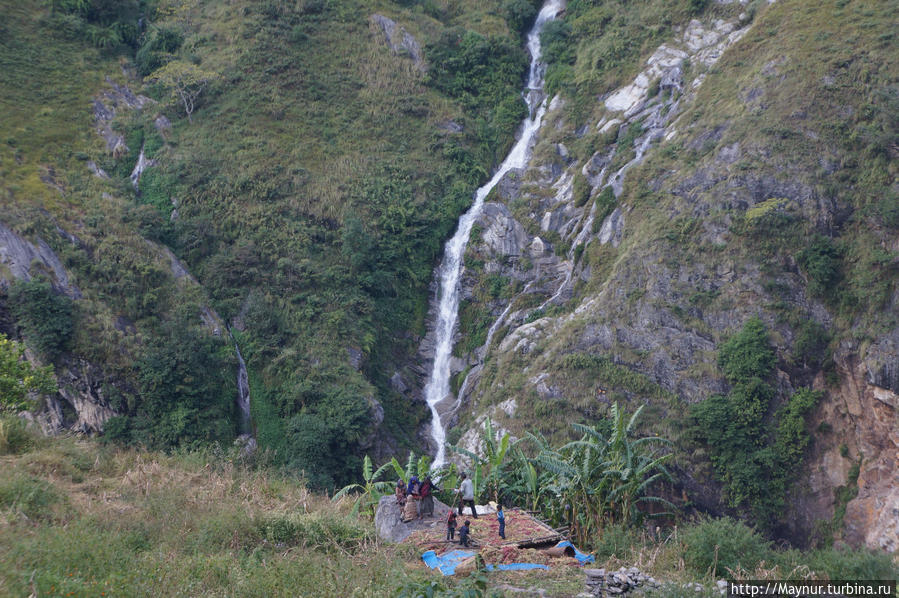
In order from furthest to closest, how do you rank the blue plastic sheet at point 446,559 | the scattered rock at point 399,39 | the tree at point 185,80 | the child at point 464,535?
the scattered rock at point 399,39 < the tree at point 185,80 < the child at point 464,535 < the blue plastic sheet at point 446,559

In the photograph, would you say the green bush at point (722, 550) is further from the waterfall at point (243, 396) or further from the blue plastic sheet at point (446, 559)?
A: the waterfall at point (243, 396)

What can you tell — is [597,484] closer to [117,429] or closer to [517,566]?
[517,566]

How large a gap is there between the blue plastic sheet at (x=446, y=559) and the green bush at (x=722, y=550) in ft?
13.9

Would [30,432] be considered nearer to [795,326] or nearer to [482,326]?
[482,326]

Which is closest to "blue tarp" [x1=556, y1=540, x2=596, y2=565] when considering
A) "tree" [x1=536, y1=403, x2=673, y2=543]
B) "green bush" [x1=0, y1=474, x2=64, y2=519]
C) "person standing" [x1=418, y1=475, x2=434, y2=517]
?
"tree" [x1=536, y1=403, x2=673, y2=543]

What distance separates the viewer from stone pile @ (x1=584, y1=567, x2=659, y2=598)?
9.53 metres

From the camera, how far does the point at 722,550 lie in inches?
465

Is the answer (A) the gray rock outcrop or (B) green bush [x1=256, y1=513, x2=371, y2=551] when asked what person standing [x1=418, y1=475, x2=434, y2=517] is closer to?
(B) green bush [x1=256, y1=513, x2=371, y2=551]

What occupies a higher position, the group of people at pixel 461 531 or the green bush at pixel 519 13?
the green bush at pixel 519 13

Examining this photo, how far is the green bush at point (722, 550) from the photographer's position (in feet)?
38.2

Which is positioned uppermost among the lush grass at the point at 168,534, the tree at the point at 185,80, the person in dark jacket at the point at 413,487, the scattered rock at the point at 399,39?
the scattered rock at the point at 399,39

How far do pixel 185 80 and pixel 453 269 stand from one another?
1813 cm

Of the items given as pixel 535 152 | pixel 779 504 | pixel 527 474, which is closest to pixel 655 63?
pixel 535 152

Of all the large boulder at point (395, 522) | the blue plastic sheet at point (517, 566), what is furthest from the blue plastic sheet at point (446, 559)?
the large boulder at point (395, 522)
